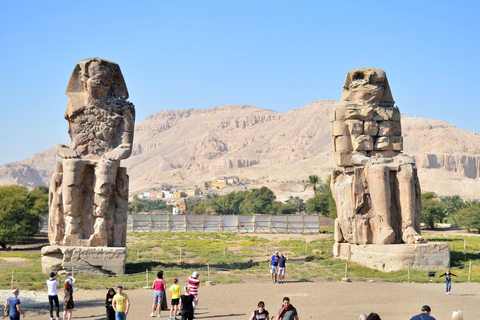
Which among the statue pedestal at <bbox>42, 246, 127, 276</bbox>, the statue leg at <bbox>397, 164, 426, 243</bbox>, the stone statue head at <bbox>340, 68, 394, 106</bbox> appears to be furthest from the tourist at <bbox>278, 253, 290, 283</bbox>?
the stone statue head at <bbox>340, 68, 394, 106</bbox>

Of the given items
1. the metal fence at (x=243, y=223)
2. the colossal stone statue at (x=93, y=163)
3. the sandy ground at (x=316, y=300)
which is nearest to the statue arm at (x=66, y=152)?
the colossal stone statue at (x=93, y=163)

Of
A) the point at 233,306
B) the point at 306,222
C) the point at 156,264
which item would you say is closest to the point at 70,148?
the point at 156,264

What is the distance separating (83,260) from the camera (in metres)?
15.3

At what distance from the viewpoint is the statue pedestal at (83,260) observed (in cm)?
1528

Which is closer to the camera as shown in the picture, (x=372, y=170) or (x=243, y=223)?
(x=372, y=170)

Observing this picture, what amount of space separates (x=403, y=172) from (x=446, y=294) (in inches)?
166

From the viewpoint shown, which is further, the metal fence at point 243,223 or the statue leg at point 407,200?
the metal fence at point 243,223

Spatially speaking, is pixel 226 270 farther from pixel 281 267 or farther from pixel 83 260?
pixel 83 260

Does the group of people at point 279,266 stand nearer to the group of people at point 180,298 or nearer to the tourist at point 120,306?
the group of people at point 180,298

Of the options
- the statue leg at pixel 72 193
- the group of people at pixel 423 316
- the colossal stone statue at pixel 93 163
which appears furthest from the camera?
the colossal stone statue at pixel 93 163

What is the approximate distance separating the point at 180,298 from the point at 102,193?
19.5ft

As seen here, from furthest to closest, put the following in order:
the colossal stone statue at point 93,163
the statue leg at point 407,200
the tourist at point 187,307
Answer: the statue leg at point 407,200
the colossal stone statue at point 93,163
the tourist at point 187,307

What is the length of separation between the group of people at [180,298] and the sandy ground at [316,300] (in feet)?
1.28

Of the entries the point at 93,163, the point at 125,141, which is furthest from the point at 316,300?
the point at 125,141
